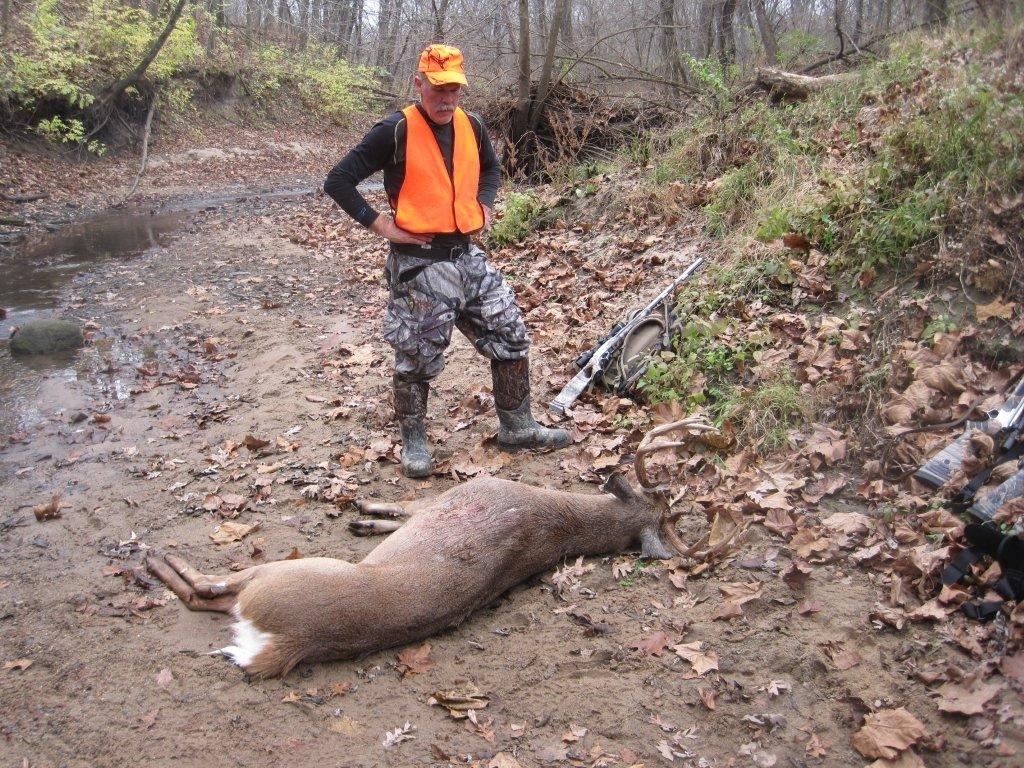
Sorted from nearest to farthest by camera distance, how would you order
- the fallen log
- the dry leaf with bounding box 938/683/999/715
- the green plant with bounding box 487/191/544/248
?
1. the dry leaf with bounding box 938/683/999/715
2. the fallen log
3. the green plant with bounding box 487/191/544/248

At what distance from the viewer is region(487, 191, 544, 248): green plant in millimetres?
10281

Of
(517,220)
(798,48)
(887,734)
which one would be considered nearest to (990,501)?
(887,734)

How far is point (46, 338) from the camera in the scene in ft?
26.2

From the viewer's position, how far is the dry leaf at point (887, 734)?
312 cm

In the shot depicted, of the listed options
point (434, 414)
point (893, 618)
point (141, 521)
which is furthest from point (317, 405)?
point (893, 618)

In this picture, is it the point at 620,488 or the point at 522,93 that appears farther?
the point at 522,93

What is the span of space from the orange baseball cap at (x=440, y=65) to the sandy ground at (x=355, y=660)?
246 cm

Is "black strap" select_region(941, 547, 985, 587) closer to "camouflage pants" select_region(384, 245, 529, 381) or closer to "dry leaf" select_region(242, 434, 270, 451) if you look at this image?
"camouflage pants" select_region(384, 245, 529, 381)

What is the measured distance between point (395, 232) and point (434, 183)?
375mm

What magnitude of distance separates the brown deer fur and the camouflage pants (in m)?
0.99

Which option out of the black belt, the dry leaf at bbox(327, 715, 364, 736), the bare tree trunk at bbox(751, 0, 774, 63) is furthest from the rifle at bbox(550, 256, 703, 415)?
the bare tree trunk at bbox(751, 0, 774, 63)

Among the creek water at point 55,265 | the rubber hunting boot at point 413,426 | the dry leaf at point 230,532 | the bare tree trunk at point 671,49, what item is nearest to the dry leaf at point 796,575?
the rubber hunting boot at point 413,426

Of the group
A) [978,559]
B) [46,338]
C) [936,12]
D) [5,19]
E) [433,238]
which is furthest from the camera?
[5,19]

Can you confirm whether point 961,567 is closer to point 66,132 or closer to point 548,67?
point 548,67
